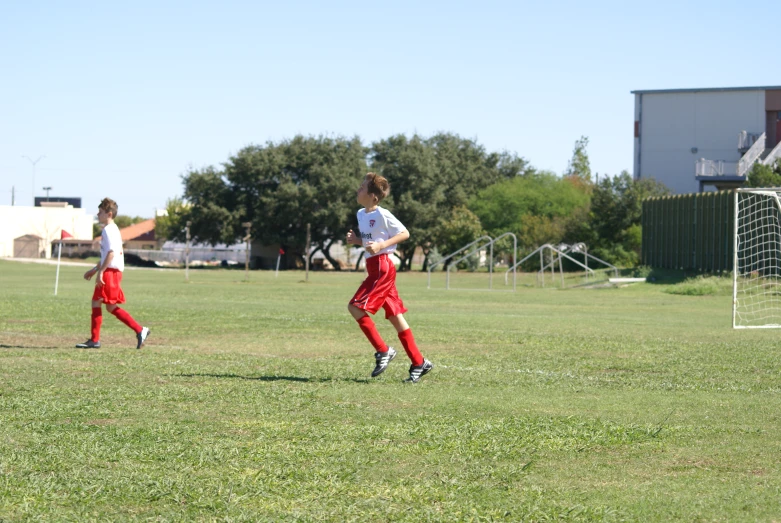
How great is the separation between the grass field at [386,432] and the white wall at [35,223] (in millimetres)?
115841

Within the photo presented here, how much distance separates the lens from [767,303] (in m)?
27.8

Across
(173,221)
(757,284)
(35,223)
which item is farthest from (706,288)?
(35,223)

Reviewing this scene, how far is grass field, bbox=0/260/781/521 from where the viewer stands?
477 centimetres

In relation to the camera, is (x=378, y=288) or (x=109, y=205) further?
(x=109, y=205)

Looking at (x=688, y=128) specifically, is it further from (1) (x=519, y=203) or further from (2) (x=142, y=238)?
(2) (x=142, y=238)

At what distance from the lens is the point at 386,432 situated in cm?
658

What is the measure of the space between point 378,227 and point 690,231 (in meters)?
42.2

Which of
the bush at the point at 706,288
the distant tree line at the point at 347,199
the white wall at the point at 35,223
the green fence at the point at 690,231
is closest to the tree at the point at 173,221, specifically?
the distant tree line at the point at 347,199

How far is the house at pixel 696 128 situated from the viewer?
244 ft

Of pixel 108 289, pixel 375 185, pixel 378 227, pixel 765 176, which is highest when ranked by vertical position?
pixel 765 176

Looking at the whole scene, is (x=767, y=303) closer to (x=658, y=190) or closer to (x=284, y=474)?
(x=284, y=474)

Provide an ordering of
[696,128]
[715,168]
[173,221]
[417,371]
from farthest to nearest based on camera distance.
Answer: [173,221]
[696,128]
[715,168]
[417,371]

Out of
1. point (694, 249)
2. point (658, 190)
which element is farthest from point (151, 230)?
point (694, 249)

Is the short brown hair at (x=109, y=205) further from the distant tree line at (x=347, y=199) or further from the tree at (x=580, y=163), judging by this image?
the tree at (x=580, y=163)
